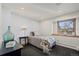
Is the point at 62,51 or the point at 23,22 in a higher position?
the point at 23,22

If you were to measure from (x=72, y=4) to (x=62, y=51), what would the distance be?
28.1 inches

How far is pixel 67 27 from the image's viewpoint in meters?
1.24

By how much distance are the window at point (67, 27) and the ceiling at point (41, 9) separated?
0.14m

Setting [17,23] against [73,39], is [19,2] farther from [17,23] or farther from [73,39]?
[73,39]

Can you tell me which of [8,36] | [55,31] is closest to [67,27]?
[55,31]

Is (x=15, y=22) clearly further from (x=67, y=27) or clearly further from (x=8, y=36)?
(x=67, y=27)

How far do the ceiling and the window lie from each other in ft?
0.47

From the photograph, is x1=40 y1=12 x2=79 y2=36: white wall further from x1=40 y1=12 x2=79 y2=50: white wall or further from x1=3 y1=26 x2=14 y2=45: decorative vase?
x1=3 y1=26 x2=14 y2=45: decorative vase

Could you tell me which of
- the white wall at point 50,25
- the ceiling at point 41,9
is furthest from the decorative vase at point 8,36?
the white wall at point 50,25

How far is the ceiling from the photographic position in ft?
3.81

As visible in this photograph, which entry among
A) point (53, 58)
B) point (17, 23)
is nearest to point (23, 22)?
point (17, 23)

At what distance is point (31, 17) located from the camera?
1.25m

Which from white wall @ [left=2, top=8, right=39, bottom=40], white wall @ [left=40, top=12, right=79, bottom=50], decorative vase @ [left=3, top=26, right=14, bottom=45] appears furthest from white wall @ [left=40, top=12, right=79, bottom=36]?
decorative vase @ [left=3, top=26, right=14, bottom=45]

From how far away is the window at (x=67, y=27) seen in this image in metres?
1.19
